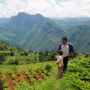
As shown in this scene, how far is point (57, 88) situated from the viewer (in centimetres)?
1645

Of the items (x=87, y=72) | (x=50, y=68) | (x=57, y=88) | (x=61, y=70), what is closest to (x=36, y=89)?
(x=57, y=88)

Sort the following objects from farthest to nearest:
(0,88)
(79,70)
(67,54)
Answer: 1. (67,54)
2. (79,70)
3. (0,88)

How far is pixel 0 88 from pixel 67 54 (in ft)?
46.7

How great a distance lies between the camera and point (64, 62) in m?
23.3

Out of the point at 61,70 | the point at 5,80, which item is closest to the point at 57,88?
the point at 61,70

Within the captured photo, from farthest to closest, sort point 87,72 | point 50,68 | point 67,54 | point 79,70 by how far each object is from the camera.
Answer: point 50,68 < point 67,54 < point 79,70 < point 87,72

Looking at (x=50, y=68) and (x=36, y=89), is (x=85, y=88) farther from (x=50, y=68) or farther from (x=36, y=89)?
(x=50, y=68)

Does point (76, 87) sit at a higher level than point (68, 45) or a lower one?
lower

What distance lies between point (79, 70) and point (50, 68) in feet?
40.7

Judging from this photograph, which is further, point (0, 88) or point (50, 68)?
point (50, 68)

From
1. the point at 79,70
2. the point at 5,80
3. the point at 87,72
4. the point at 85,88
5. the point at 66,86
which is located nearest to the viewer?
the point at 85,88

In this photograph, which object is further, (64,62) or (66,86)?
(64,62)

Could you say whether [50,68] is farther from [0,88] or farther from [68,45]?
[0,88]

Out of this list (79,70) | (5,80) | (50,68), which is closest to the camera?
(79,70)
